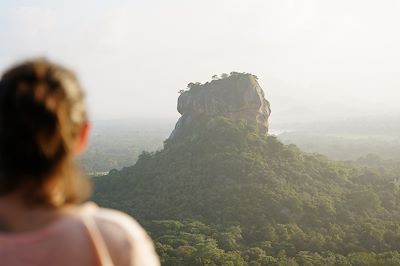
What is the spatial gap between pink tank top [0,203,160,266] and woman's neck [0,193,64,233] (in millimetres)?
19

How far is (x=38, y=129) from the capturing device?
45.3 inches

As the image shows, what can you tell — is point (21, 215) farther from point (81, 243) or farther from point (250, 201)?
point (250, 201)

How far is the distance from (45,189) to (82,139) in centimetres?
16

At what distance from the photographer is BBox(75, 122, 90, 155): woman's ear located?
123cm

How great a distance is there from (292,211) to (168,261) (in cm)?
1060

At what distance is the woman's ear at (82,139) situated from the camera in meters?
1.23

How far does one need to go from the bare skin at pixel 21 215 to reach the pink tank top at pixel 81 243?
2 centimetres

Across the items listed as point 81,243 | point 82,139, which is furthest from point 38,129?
point 81,243

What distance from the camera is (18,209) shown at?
118 centimetres

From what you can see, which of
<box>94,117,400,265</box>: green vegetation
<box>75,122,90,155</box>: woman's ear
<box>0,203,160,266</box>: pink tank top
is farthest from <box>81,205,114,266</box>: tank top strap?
<box>94,117,400,265</box>: green vegetation

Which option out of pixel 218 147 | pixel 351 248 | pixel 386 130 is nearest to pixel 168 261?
pixel 351 248

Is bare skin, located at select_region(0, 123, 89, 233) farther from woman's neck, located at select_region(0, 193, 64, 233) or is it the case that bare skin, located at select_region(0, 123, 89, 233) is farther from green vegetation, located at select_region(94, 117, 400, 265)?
green vegetation, located at select_region(94, 117, 400, 265)


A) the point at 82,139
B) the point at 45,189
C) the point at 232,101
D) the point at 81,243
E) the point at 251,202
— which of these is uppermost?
the point at 232,101

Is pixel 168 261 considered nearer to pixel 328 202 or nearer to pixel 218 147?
pixel 328 202
